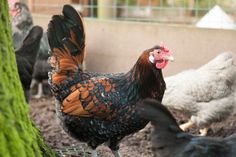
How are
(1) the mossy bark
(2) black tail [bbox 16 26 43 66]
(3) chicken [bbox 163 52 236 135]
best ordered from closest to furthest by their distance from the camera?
(1) the mossy bark
(3) chicken [bbox 163 52 236 135]
(2) black tail [bbox 16 26 43 66]

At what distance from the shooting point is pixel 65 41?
13.6ft

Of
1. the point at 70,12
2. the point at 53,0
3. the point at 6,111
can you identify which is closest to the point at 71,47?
the point at 70,12

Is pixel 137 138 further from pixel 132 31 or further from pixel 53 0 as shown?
pixel 53 0

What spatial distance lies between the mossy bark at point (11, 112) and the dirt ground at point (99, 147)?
5.78 feet

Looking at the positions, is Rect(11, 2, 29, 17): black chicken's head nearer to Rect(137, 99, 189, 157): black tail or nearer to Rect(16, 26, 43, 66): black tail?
Rect(16, 26, 43, 66): black tail

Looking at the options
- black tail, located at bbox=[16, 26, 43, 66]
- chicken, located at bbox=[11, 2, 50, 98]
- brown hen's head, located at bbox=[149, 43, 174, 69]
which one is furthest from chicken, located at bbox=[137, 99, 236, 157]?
chicken, located at bbox=[11, 2, 50, 98]

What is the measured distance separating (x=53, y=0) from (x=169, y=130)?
591cm

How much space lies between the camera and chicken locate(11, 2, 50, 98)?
7332 mm

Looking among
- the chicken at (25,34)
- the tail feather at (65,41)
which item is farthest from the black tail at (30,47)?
the tail feather at (65,41)

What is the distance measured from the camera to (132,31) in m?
7.59

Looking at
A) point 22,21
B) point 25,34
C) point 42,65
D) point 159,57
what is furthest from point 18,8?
point 159,57

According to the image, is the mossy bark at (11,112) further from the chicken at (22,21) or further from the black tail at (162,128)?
the chicken at (22,21)

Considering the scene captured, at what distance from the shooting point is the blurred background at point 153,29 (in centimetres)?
700

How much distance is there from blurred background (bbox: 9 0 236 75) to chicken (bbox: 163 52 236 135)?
54.2 inches
